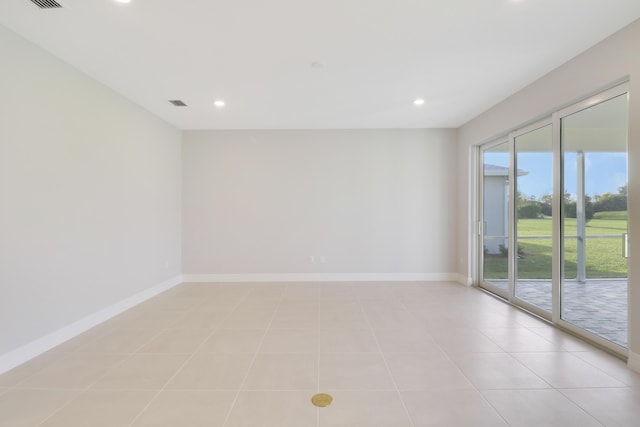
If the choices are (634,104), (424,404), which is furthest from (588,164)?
(424,404)

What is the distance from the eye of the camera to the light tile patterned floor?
1.87 m

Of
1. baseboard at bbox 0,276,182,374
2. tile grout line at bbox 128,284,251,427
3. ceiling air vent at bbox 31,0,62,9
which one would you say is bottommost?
tile grout line at bbox 128,284,251,427

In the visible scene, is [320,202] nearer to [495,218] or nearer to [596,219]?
[495,218]

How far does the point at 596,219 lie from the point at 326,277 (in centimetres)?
395

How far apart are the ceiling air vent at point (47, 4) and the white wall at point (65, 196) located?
592 millimetres

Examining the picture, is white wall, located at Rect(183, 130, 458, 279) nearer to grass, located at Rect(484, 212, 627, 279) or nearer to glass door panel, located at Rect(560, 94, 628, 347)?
grass, located at Rect(484, 212, 627, 279)

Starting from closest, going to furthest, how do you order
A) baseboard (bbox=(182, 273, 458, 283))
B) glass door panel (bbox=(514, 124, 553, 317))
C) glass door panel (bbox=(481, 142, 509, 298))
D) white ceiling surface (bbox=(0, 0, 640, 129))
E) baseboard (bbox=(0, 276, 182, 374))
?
white ceiling surface (bbox=(0, 0, 640, 129)) < baseboard (bbox=(0, 276, 182, 374)) < glass door panel (bbox=(514, 124, 553, 317)) < glass door panel (bbox=(481, 142, 509, 298)) < baseboard (bbox=(182, 273, 458, 283))

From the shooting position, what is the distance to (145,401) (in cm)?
201

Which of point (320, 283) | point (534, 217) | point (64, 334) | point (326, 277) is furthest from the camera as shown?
point (326, 277)

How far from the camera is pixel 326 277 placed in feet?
18.1

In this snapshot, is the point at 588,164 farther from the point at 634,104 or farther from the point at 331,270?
the point at 331,270

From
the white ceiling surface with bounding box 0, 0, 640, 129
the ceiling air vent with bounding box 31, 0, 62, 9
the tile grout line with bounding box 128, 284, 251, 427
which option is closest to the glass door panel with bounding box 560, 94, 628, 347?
the white ceiling surface with bounding box 0, 0, 640, 129

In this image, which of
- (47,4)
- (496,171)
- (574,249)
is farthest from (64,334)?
(496,171)

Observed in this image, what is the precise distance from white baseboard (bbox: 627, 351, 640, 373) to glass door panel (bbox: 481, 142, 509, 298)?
6.31 ft
